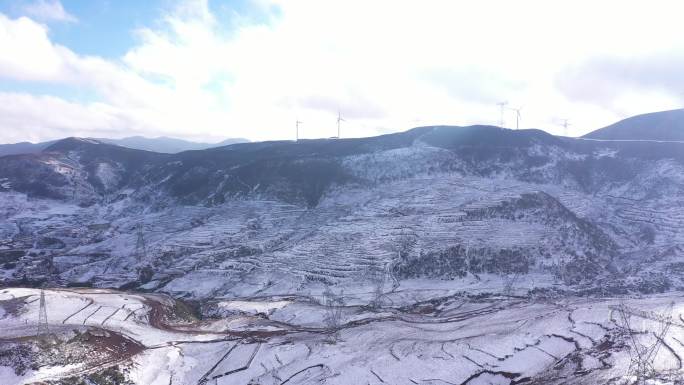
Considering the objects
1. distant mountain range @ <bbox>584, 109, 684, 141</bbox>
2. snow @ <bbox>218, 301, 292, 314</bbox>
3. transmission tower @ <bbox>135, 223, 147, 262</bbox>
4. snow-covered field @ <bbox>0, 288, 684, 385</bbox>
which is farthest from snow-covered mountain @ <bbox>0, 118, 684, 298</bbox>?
distant mountain range @ <bbox>584, 109, 684, 141</bbox>

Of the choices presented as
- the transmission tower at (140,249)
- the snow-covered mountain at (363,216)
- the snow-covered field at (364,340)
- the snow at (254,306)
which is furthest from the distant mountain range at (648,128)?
the transmission tower at (140,249)

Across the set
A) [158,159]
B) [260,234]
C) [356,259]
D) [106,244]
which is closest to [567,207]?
[356,259]

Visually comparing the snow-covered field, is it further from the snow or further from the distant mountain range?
the distant mountain range

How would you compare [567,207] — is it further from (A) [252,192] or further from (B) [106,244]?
(B) [106,244]

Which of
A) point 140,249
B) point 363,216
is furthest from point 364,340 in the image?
point 140,249

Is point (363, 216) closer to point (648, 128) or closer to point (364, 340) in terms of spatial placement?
point (364, 340)

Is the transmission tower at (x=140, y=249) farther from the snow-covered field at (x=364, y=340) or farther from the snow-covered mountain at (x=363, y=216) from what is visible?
the snow-covered field at (x=364, y=340)
